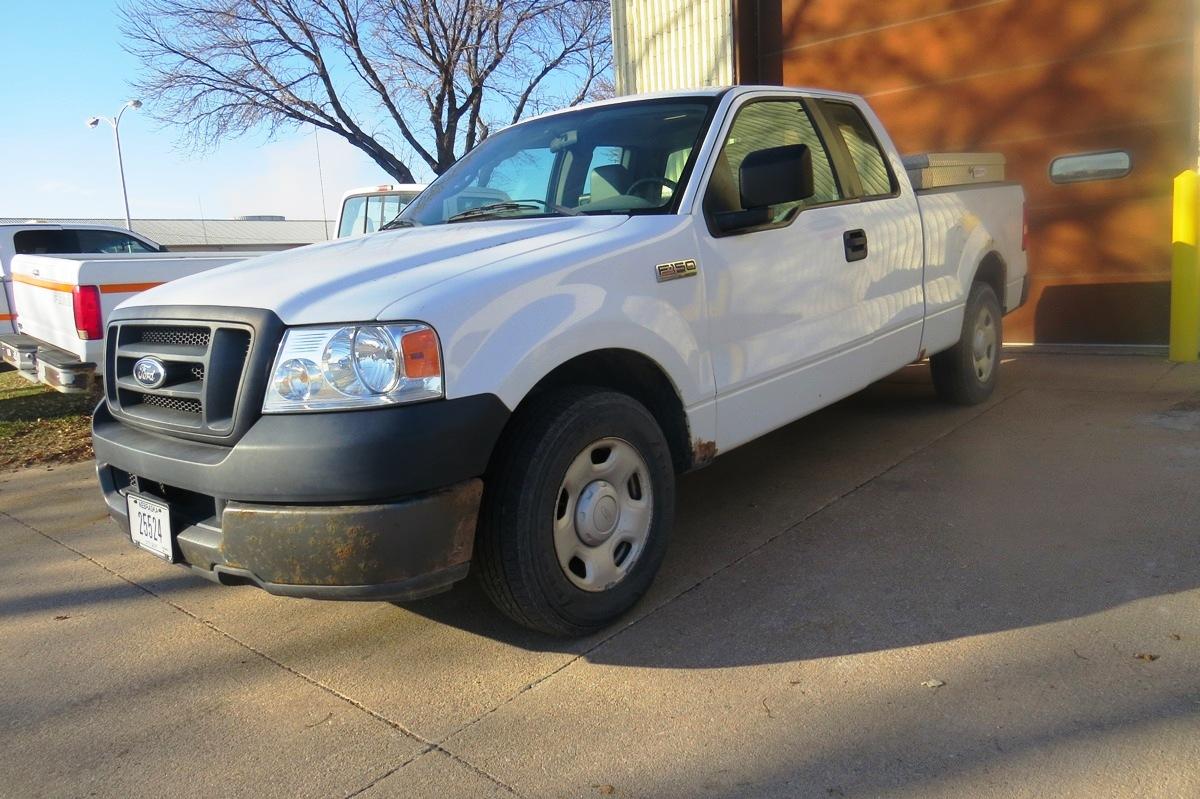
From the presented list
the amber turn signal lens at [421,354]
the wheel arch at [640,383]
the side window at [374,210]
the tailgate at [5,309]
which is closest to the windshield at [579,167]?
the wheel arch at [640,383]

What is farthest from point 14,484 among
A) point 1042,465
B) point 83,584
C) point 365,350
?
point 1042,465

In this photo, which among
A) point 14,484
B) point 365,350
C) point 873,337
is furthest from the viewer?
point 14,484

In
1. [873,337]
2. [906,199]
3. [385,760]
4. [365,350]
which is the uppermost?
[906,199]

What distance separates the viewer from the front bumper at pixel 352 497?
100.0 inches

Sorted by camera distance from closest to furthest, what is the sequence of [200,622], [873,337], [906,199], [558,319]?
[558,319], [200,622], [873,337], [906,199]

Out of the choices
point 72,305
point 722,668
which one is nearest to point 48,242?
point 72,305

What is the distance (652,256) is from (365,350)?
45.3 inches

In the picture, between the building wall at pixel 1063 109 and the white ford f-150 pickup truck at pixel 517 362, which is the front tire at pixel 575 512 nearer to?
the white ford f-150 pickup truck at pixel 517 362

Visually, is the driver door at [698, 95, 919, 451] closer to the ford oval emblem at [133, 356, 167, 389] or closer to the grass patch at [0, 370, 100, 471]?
the ford oval emblem at [133, 356, 167, 389]

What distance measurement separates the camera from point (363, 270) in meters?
3.02

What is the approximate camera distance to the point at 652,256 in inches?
131

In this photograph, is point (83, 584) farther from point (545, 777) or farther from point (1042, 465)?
point (1042, 465)

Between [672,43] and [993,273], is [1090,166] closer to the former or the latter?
[993,273]

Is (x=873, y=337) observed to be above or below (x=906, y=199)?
below
